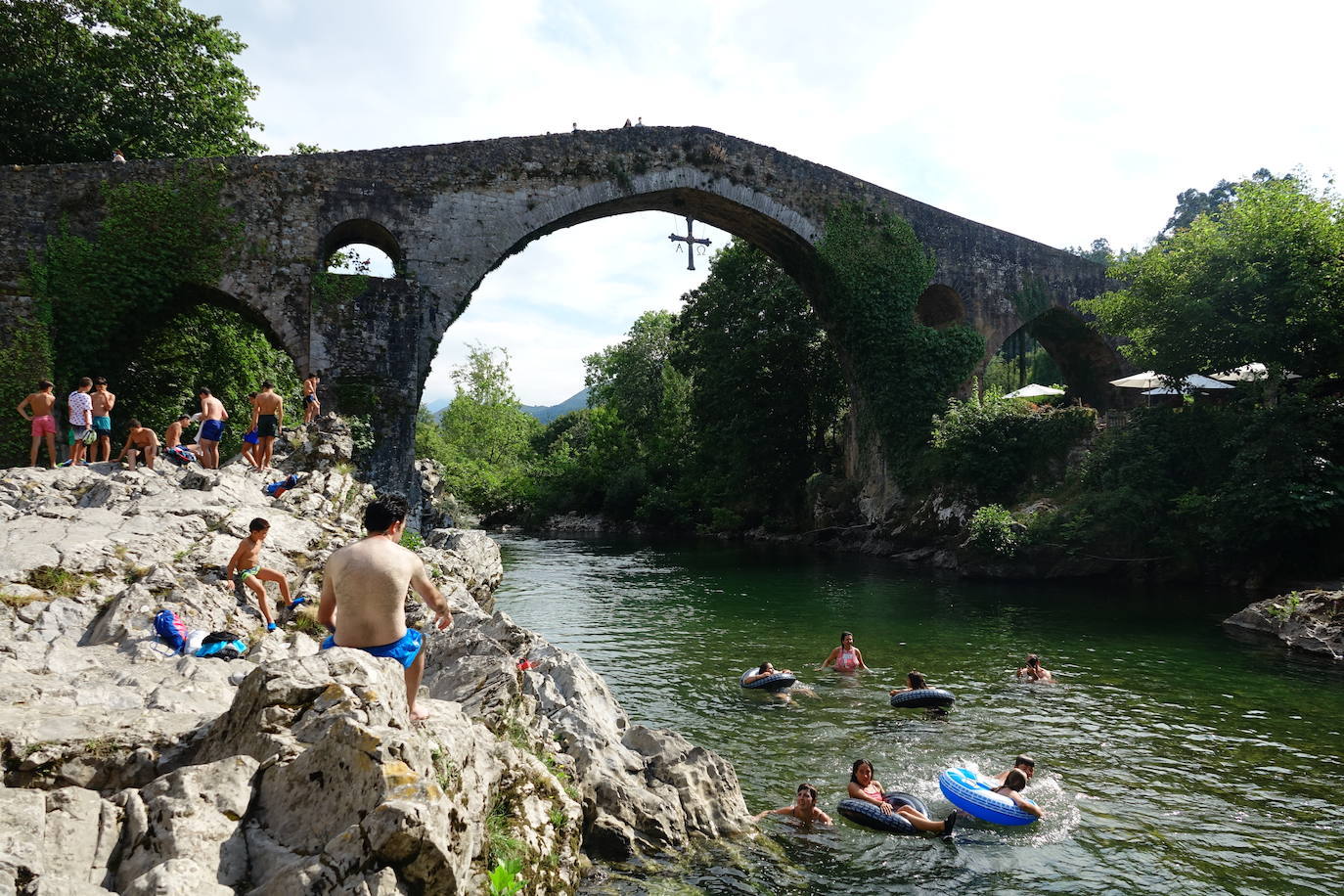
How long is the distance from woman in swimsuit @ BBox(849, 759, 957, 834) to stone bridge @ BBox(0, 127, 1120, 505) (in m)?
11.9

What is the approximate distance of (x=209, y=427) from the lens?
1310 cm

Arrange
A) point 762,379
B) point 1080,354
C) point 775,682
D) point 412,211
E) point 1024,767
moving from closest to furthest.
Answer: point 1024,767, point 775,682, point 412,211, point 1080,354, point 762,379

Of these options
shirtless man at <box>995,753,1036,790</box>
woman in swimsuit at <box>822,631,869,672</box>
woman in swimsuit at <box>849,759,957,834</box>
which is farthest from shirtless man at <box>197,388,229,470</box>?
shirtless man at <box>995,753,1036,790</box>

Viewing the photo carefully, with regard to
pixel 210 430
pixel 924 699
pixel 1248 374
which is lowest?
pixel 924 699

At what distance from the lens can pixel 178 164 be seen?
16.4m

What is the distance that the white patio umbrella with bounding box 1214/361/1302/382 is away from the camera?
17.5 m

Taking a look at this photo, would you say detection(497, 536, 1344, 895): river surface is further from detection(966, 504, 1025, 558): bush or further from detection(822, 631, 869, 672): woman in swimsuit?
detection(966, 504, 1025, 558): bush

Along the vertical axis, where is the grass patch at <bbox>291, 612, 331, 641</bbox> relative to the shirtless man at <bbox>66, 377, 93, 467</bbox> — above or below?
below

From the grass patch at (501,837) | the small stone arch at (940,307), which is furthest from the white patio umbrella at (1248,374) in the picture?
the grass patch at (501,837)

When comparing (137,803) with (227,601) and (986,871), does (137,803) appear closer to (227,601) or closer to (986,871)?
(227,601)

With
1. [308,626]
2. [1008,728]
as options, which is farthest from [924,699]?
[308,626]

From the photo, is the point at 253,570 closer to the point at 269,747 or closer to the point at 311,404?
the point at 269,747

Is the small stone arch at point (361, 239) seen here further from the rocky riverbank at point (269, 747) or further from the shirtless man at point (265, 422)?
the rocky riverbank at point (269, 747)

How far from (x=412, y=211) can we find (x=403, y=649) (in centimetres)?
1568
